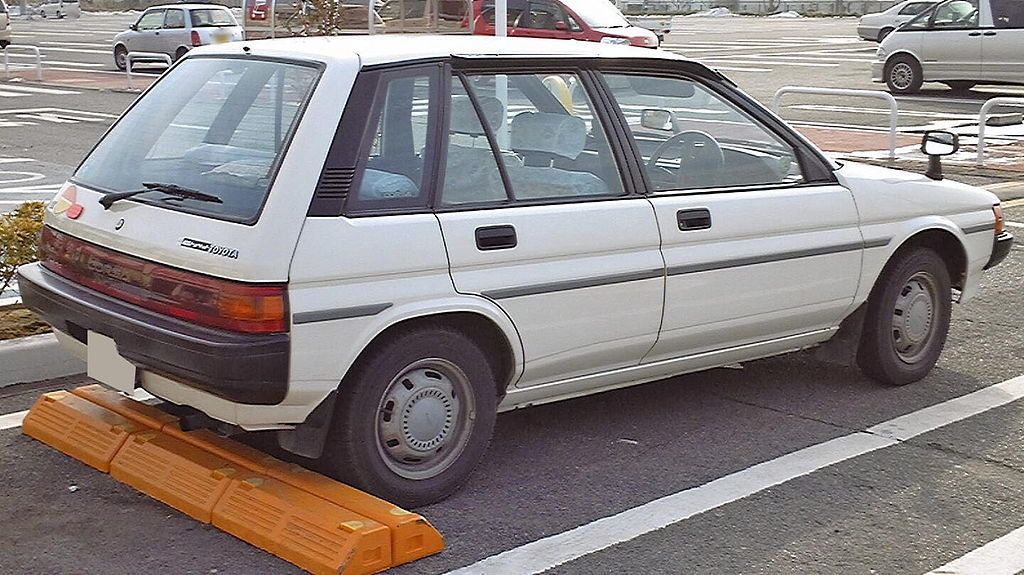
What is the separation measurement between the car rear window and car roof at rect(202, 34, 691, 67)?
9 centimetres

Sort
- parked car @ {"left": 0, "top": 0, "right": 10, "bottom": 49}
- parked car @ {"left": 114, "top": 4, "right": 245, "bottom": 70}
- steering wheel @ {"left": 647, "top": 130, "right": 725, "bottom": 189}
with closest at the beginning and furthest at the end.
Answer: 1. steering wheel @ {"left": 647, "top": 130, "right": 725, "bottom": 189}
2. parked car @ {"left": 114, "top": 4, "right": 245, "bottom": 70}
3. parked car @ {"left": 0, "top": 0, "right": 10, "bottom": 49}

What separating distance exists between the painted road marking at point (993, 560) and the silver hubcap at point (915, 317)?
5.86ft

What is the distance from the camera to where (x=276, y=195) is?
4.34 m

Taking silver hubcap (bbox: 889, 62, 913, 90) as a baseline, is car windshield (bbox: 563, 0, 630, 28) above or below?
above

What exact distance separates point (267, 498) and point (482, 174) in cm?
135

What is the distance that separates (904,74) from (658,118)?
19.0 meters

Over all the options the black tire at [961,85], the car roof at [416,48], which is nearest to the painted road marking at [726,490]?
the car roof at [416,48]

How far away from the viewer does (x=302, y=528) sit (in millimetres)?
4242

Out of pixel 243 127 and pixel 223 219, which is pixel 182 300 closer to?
pixel 223 219

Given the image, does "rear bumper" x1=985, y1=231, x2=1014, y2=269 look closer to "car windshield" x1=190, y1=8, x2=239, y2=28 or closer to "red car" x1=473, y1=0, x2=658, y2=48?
"red car" x1=473, y1=0, x2=658, y2=48

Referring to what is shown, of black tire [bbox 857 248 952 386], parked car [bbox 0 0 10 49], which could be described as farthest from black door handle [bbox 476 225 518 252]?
parked car [bbox 0 0 10 49]

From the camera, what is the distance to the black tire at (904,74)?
23.0 meters

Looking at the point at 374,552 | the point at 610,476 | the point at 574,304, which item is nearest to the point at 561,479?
the point at 610,476

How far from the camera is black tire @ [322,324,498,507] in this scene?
14.7ft
